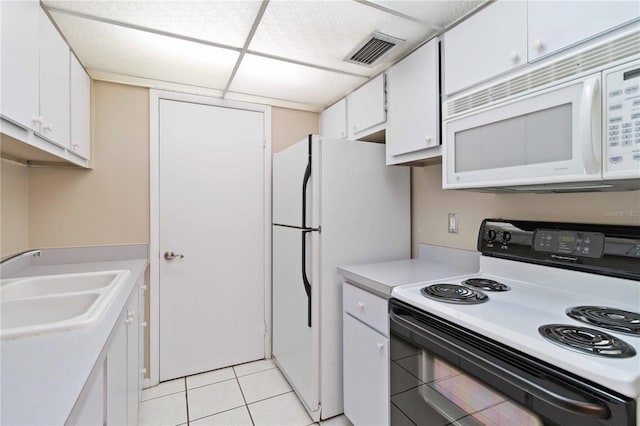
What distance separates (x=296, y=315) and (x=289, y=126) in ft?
5.48

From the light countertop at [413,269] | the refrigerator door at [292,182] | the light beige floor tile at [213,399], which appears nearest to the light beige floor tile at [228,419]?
the light beige floor tile at [213,399]

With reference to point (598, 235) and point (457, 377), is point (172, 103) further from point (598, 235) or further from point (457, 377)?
point (598, 235)

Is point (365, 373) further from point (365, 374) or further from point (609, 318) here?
point (609, 318)

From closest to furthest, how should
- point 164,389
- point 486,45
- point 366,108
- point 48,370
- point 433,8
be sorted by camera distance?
point 48,370 → point 486,45 → point 433,8 → point 366,108 → point 164,389

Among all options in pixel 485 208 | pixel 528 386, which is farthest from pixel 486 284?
pixel 528 386

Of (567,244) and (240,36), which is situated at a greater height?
(240,36)

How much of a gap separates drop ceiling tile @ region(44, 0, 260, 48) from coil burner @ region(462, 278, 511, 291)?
1.65 metres

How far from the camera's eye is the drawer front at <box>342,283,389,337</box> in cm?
149

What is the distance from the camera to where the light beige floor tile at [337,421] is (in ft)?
6.10

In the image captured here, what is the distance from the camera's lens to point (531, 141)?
1137 millimetres

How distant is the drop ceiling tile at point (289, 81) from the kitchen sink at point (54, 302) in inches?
59.6

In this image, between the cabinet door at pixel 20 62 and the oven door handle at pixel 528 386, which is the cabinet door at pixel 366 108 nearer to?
the oven door handle at pixel 528 386

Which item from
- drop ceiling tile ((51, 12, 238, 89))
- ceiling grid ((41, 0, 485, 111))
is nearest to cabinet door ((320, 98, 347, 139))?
ceiling grid ((41, 0, 485, 111))

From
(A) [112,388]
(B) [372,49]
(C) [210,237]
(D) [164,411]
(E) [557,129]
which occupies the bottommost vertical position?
(D) [164,411]
